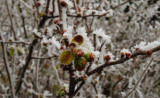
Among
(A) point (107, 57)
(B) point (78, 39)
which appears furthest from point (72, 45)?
(A) point (107, 57)

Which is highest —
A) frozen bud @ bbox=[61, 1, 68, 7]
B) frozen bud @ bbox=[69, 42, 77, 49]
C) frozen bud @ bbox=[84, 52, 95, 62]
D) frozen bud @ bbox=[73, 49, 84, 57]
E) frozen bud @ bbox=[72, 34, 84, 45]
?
frozen bud @ bbox=[61, 1, 68, 7]

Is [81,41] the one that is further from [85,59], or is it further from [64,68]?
[64,68]

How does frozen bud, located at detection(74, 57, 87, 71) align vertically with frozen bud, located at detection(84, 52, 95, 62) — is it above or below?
below

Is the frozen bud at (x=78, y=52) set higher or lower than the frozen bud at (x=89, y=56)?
higher

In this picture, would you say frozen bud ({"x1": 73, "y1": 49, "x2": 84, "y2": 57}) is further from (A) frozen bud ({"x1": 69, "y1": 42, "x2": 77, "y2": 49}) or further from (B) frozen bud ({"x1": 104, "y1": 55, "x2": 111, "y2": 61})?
(B) frozen bud ({"x1": 104, "y1": 55, "x2": 111, "y2": 61})

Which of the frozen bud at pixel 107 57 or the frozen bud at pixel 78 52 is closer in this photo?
the frozen bud at pixel 78 52

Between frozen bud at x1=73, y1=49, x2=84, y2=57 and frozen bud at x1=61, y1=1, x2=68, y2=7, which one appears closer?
frozen bud at x1=73, y1=49, x2=84, y2=57

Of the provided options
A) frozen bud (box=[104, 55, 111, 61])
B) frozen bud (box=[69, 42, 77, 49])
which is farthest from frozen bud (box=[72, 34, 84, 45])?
frozen bud (box=[104, 55, 111, 61])

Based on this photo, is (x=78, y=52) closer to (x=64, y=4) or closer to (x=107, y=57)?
(x=107, y=57)

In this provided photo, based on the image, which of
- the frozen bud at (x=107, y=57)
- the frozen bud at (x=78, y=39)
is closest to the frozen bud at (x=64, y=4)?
the frozen bud at (x=78, y=39)

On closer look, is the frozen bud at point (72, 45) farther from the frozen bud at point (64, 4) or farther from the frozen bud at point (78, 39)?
the frozen bud at point (64, 4)

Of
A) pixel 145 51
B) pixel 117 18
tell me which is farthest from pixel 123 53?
pixel 117 18
